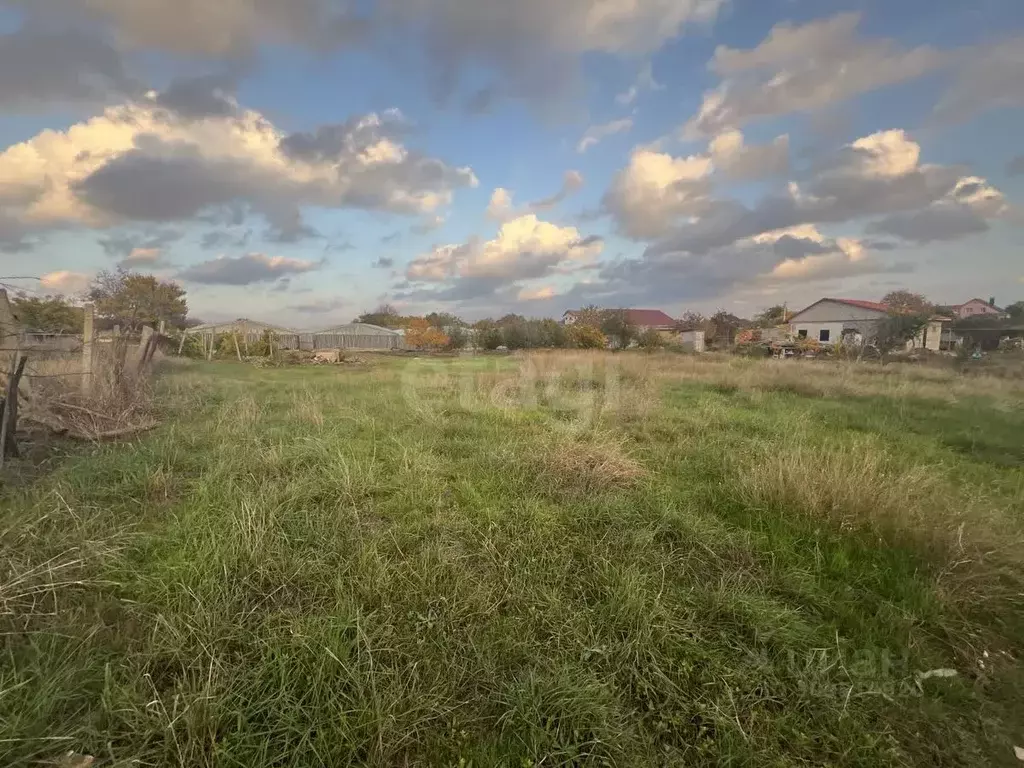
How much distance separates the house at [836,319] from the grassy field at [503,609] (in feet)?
113

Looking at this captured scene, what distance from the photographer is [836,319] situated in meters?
35.8

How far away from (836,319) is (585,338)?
2246cm

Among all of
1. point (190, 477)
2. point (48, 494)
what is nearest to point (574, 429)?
point (190, 477)

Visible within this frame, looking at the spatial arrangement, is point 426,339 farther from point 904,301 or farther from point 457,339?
point 904,301

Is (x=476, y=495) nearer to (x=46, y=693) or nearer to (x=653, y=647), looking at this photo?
(x=653, y=647)

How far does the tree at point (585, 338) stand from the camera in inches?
1164

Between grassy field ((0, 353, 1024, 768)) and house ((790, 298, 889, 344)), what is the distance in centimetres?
3441

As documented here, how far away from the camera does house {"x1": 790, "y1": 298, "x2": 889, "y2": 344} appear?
32.7 m

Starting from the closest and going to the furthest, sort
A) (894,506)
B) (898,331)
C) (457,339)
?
(894,506) < (898,331) < (457,339)

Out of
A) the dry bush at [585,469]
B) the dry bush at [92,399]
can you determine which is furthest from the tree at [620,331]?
the dry bush at [92,399]

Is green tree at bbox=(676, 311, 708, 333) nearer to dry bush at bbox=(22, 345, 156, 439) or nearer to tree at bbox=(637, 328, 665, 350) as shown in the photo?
tree at bbox=(637, 328, 665, 350)

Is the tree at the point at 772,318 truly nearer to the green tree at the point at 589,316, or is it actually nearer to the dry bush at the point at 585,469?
the green tree at the point at 589,316

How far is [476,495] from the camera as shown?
12.7ft

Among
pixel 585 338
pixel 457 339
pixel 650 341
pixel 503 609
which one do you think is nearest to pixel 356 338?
pixel 457 339
